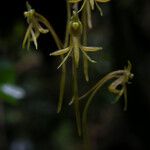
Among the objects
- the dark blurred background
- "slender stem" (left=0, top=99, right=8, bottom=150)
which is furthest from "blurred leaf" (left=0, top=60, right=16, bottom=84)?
"slender stem" (left=0, top=99, right=8, bottom=150)

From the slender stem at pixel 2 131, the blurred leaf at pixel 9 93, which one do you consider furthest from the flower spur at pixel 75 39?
the slender stem at pixel 2 131

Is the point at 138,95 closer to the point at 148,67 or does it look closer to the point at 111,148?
the point at 148,67

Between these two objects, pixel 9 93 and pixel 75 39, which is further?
pixel 9 93

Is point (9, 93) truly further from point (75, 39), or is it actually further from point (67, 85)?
point (67, 85)

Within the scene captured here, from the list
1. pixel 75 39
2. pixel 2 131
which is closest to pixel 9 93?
pixel 75 39

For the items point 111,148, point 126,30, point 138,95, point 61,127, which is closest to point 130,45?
point 126,30

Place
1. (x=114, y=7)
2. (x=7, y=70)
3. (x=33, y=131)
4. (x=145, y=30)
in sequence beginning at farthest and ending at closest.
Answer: (x=33, y=131)
(x=145, y=30)
(x=114, y=7)
(x=7, y=70)

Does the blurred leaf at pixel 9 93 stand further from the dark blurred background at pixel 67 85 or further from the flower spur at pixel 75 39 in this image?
the flower spur at pixel 75 39

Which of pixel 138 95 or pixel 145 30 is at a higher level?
pixel 145 30
